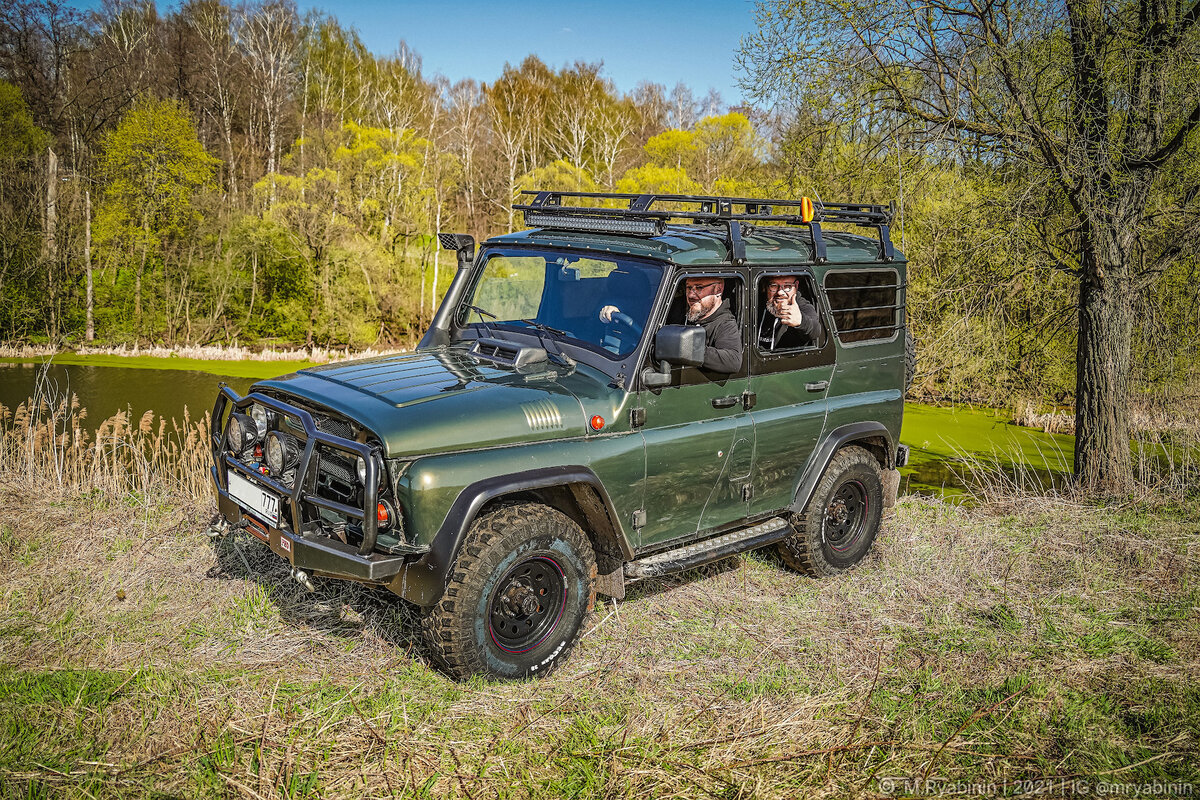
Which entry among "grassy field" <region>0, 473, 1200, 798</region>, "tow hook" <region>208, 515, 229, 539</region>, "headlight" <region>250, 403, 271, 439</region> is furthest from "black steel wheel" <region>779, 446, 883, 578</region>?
"tow hook" <region>208, 515, 229, 539</region>

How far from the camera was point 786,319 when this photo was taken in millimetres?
5289

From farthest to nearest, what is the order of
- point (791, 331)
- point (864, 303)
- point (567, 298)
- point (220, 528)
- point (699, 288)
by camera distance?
point (864, 303), point (791, 331), point (567, 298), point (699, 288), point (220, 528)

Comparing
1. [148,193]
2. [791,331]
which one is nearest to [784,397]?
[791,331]

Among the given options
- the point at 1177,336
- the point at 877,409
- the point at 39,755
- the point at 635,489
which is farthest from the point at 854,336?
the point at 1177,336

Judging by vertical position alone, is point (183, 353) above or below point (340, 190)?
below

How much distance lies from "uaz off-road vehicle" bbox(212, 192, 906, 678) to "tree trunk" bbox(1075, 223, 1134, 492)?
12.4 ft

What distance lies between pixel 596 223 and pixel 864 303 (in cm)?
221

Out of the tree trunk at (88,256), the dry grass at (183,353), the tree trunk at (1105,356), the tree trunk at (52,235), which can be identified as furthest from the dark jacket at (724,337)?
the tree trunk at (88,256)

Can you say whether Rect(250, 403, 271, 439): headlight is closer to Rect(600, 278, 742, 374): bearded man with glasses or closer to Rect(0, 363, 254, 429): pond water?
Rect(600, 278, 742, 374): bearded man with glasses

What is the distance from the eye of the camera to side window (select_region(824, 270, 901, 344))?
18.9ft

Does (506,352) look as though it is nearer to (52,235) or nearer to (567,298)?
(567,298)

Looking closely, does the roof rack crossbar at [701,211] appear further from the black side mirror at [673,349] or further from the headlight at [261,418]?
the headlight at [261,418]

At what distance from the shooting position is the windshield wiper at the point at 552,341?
4656 mm

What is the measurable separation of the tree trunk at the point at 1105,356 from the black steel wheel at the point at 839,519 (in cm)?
385
